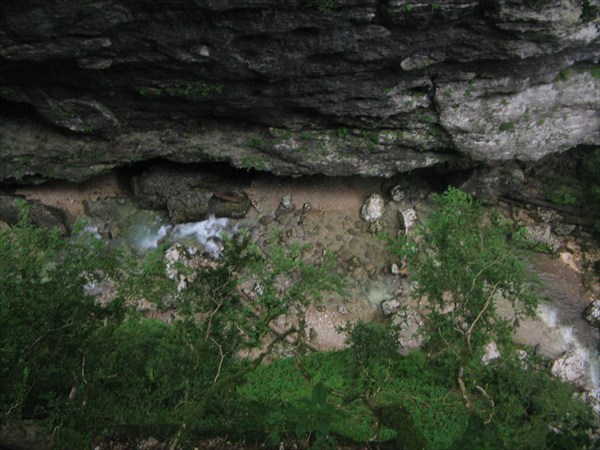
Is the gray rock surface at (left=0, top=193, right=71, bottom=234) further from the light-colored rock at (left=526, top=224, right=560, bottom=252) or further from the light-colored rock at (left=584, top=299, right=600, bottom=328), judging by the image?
the light-colored rock at (left=584, top=299, right=600, bottom=328)

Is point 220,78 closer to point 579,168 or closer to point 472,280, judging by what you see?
point 472,280

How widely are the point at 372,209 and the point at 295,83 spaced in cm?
560

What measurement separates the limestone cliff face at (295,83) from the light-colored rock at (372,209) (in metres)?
1.46

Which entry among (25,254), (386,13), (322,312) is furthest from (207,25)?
(322,312)

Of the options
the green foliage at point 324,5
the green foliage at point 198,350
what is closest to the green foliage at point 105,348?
the green foliage at point 198,350

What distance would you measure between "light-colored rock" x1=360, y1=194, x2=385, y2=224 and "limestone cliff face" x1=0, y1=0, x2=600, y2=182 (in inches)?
57.3

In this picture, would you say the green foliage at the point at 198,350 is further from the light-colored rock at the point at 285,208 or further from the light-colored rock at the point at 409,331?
the light-colored rock at the point at 285,208

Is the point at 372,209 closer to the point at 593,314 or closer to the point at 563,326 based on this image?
the point at 563,326

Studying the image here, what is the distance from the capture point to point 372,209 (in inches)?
674

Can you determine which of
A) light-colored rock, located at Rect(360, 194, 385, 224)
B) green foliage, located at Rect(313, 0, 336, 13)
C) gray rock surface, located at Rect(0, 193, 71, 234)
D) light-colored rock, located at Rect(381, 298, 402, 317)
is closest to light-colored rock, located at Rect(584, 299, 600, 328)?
light-colored rock, located at Rect(381, 298, 402, 317)

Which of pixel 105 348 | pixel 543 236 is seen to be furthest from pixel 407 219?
pixel 105 348

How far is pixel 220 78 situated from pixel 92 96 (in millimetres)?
3571

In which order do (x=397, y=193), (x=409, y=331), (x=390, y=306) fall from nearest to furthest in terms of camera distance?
(x=409, y=331) < (x=390, y=306) < (x=397, y=193)

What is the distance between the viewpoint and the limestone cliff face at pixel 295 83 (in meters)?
10.9
